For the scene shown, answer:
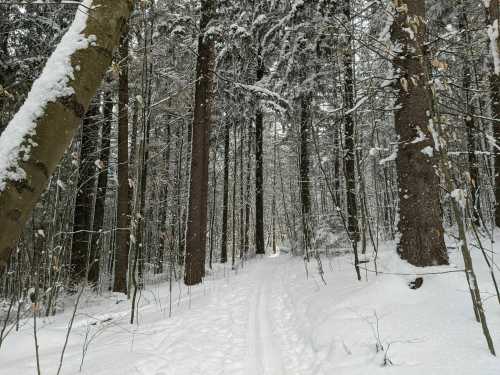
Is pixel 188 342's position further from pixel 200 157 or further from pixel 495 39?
pixel 200 157

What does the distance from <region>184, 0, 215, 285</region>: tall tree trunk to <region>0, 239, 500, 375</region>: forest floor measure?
2.93m

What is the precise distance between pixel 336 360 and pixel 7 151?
3527 millimetres

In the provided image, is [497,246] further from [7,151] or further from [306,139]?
[306,139]

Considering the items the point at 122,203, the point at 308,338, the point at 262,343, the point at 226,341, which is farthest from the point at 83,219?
the point at 308,338

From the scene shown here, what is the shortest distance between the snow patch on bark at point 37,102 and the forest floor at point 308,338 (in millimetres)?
2767

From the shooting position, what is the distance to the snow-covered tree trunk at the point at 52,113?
1139mm

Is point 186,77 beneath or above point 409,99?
above

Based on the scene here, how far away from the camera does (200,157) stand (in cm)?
960

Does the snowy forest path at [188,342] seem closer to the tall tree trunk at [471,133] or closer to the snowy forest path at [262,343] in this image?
the snowy forest path at [262,343]

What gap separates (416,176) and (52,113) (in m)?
4.90

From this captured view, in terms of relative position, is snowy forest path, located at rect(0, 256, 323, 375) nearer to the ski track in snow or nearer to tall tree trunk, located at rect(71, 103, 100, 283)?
the ski track in snow

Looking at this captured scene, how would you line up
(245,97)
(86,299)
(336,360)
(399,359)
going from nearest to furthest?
(399,359), (336,360), (86,299), (245,97)

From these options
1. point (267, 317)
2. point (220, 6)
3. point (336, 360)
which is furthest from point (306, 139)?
point (336, 360)

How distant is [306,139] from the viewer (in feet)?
52.4
